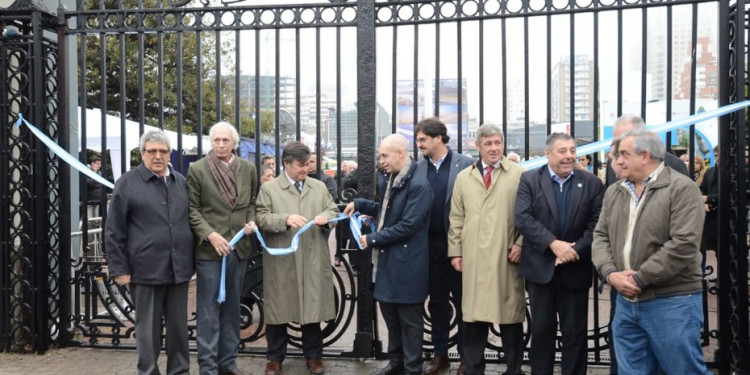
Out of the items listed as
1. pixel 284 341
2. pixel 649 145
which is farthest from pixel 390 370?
pixel 649 145

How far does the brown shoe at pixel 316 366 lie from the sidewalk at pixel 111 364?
2.3 inches

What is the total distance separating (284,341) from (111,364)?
1.54 metres

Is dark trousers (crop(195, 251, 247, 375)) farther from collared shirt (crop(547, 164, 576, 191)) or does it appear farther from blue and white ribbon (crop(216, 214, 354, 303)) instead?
collared shirt (crop(547, 164, 576, 191))

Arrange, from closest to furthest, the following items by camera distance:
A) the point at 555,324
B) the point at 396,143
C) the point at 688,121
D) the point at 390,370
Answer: the point at 555,324 → the point at 688,121 → the point at 396,143 → the point at 390,370

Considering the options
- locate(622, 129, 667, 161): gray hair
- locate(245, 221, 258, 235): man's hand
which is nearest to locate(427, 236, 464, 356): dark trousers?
locate(245, 221, 258, 235): man's hand

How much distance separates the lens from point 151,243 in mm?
4828

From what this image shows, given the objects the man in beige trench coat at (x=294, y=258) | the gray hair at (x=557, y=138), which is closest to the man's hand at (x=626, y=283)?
the gray hair at (x=557, y=138)

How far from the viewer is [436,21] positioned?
219 inches

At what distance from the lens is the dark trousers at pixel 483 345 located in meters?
4.93

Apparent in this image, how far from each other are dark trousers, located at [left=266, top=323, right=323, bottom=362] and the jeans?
2391 mm

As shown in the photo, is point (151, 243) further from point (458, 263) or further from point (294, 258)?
point (458, 263)

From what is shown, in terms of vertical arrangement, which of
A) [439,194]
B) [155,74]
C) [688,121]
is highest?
[155,74]

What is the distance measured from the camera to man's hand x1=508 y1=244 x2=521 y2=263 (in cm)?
482

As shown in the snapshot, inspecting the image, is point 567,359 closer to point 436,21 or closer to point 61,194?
point 436,21
